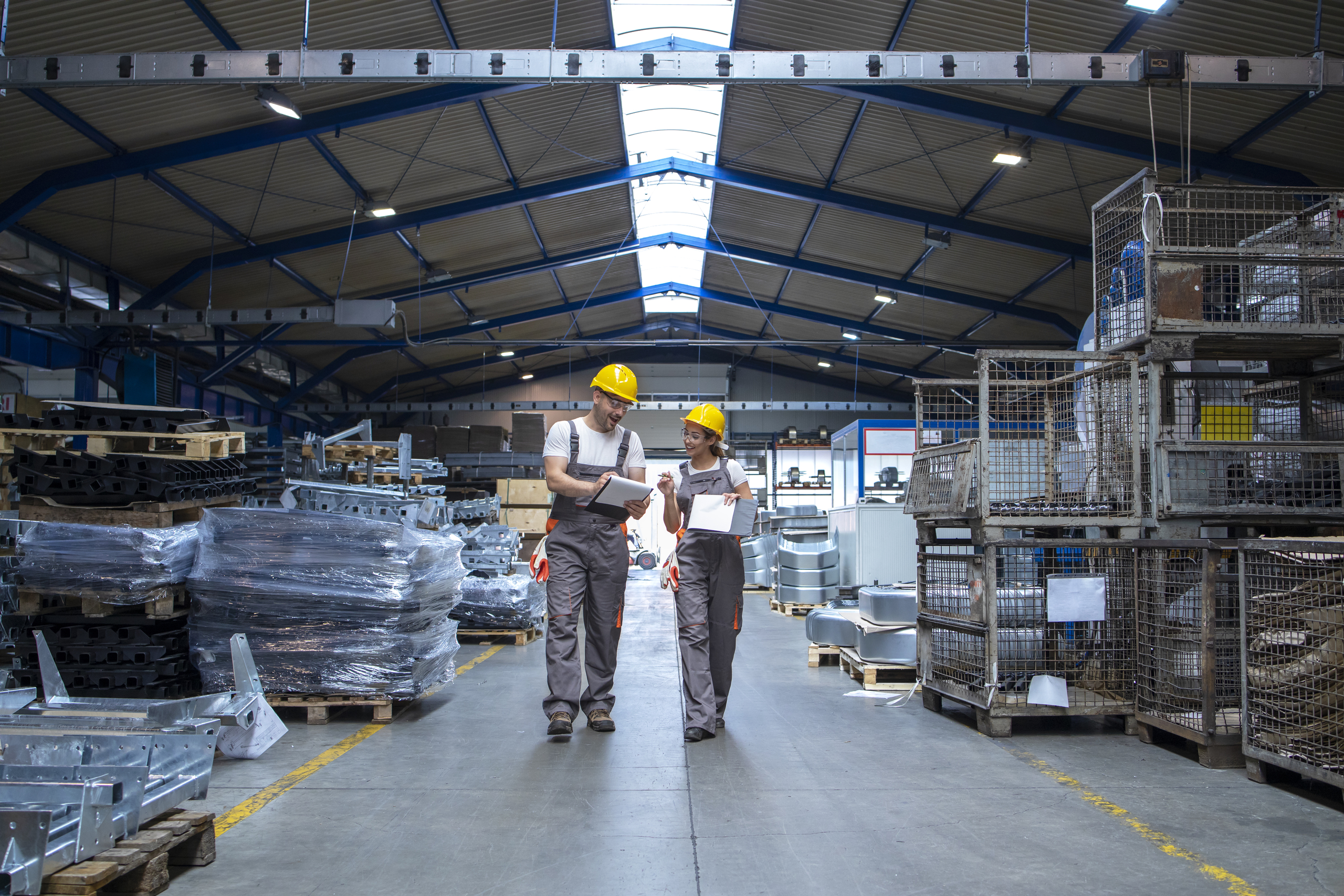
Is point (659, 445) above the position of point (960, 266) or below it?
below

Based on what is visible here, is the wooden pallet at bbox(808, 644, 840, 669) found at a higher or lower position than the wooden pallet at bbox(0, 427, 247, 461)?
lower

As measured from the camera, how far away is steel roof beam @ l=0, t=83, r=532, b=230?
1088cm

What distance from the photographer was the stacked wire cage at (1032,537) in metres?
5.17

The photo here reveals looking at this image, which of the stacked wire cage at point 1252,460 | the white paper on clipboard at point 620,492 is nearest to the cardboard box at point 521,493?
the white paper on clipboard at point 620,492

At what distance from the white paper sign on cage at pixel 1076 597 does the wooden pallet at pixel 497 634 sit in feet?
18.9

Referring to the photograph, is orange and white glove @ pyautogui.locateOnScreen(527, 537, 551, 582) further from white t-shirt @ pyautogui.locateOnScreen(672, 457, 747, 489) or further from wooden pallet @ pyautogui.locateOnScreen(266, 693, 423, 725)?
wooden pallet @ pyautogui.locateOnScreen(266, 693, 423, 725)

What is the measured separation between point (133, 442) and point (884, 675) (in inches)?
228

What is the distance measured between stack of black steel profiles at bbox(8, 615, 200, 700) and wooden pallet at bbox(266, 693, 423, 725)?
68 centimetres

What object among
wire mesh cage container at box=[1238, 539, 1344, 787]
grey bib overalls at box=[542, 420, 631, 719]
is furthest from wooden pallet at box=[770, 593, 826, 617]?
wire mesh cage container at box=[1238, 539, 1344, 787]

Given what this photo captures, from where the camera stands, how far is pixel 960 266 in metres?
16.8

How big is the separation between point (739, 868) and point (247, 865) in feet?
5.71

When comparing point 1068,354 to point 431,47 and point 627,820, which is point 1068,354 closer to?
point 627,820

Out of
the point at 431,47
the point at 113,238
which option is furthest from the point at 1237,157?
the point at 113,238

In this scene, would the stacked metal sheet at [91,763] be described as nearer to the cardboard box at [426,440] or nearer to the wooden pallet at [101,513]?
the wooden pallet at [101,513]
